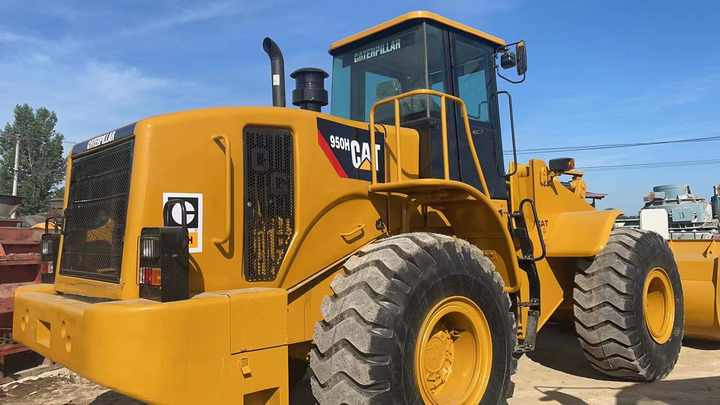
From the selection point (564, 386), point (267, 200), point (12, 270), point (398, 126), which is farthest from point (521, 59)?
point (12, 270)

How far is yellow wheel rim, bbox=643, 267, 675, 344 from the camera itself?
604 centimetres

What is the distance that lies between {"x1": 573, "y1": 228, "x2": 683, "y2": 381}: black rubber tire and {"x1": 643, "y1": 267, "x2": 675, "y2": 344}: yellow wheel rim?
240 millimetres

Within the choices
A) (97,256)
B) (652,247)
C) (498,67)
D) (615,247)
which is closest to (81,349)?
(97,256)

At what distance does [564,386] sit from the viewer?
5.52 m

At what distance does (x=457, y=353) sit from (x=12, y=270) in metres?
5.51

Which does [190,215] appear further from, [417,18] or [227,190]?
[417,18]

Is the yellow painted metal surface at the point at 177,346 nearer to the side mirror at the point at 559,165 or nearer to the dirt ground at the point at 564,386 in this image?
the dirt ground at the point at 564,386

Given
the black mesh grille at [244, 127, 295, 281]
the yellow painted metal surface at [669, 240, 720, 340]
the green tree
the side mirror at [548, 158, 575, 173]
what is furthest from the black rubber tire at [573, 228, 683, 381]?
the green tree

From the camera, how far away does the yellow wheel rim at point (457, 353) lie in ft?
12.6

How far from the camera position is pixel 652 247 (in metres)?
5.99

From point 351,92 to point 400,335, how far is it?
2.81 m

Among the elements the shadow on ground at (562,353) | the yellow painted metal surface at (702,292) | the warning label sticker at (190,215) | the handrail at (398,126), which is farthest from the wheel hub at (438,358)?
the yellow painted metal surface at (702,292)

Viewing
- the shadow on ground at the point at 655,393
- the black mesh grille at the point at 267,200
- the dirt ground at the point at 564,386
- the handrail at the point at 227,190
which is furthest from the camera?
the dirt ground at the point at 564,386

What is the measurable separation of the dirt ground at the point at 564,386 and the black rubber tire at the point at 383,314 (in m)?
1.65
